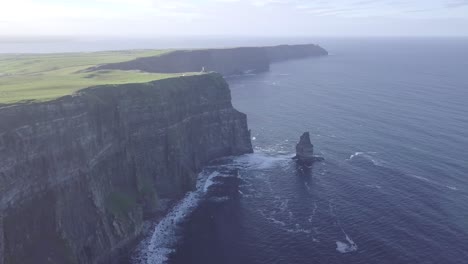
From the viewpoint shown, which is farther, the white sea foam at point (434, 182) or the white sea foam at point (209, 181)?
the white sea foam at point (209, 181)

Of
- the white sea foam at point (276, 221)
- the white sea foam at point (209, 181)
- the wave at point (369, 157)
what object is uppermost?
the wave at point (369, 157)

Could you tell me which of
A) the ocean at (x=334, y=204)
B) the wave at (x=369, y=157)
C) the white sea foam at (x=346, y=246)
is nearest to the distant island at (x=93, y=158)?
the ocean at (x=334, y=204)

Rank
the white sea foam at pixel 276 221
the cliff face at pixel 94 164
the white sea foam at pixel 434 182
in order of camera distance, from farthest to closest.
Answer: the white sea foam at pixel 434 182 < the white sea foam at pixel 276 221 < the cliff face at pixel 94 164

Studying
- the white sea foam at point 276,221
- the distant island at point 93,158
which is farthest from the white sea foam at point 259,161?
the white sea foam at point 276,221

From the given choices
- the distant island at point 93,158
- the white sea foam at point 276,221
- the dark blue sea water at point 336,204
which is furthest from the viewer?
the white sea foam at point 276,221

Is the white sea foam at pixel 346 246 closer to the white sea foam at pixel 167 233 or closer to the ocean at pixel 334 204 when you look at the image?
the ocean at pixel 334 204

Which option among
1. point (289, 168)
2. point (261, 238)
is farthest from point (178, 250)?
point (289, 168)

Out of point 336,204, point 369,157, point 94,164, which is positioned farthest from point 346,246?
point 94,164

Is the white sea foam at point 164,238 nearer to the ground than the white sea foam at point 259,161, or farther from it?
nearer to the ground

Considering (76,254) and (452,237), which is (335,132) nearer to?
(452,237)
